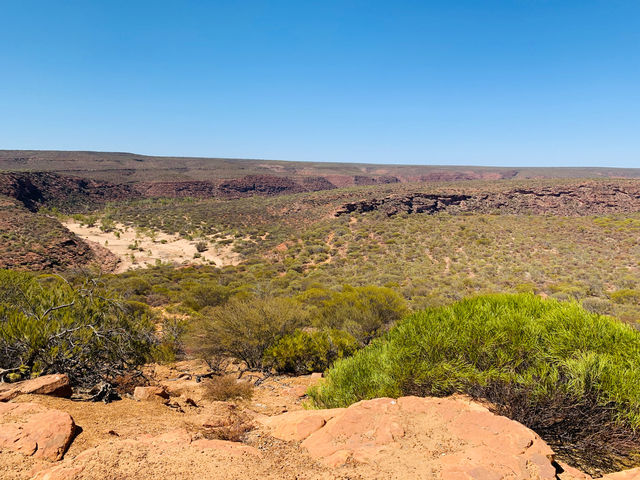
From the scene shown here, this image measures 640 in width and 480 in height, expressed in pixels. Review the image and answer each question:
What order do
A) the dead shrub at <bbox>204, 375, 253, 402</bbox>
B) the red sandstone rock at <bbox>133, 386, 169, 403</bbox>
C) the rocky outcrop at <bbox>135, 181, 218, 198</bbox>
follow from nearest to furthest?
the red sandstone rock at <bbox>133, 386, 169, 403</bbox> < the dead shrub at <bbox>204, 375, 253, 402</bbox> < the rocky outcrop at <bbox>135, 181, 218, 198</bbox>

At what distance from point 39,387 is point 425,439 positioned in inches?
231

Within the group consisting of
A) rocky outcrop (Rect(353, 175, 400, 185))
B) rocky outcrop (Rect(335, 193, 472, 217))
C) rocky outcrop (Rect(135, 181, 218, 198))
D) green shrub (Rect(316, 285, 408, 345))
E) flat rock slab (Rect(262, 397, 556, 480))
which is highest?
rocky outcrop (Rect(353, 175, 400, 185))

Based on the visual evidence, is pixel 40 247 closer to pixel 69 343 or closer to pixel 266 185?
pixel 69 343

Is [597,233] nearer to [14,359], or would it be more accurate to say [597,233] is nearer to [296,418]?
[296,418]

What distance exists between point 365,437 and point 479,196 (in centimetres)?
5237

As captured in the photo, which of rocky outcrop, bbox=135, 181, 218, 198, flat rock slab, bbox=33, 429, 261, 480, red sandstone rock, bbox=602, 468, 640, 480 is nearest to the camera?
flat rock slab, bbox=33, 429, 261, 480

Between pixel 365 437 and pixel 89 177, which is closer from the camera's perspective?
pixel 365 437

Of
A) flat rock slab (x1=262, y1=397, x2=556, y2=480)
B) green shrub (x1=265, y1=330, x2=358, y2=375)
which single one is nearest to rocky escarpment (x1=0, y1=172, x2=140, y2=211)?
green shrub (x1=265, y1=330, x2=358, y2=375)

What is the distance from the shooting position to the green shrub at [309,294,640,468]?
4.66 metres

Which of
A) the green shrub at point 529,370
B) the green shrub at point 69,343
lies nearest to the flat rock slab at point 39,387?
the green shrub at point 69,343

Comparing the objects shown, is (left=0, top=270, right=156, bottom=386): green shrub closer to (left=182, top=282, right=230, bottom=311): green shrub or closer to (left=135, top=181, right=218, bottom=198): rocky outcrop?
(left=182, top=282, right=230, bottom=311): green shrub

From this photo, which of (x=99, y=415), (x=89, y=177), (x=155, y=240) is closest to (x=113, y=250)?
(x=155, y=240)

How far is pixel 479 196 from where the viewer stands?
1966 inches

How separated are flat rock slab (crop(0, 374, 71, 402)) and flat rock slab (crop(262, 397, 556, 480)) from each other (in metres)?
3.45
